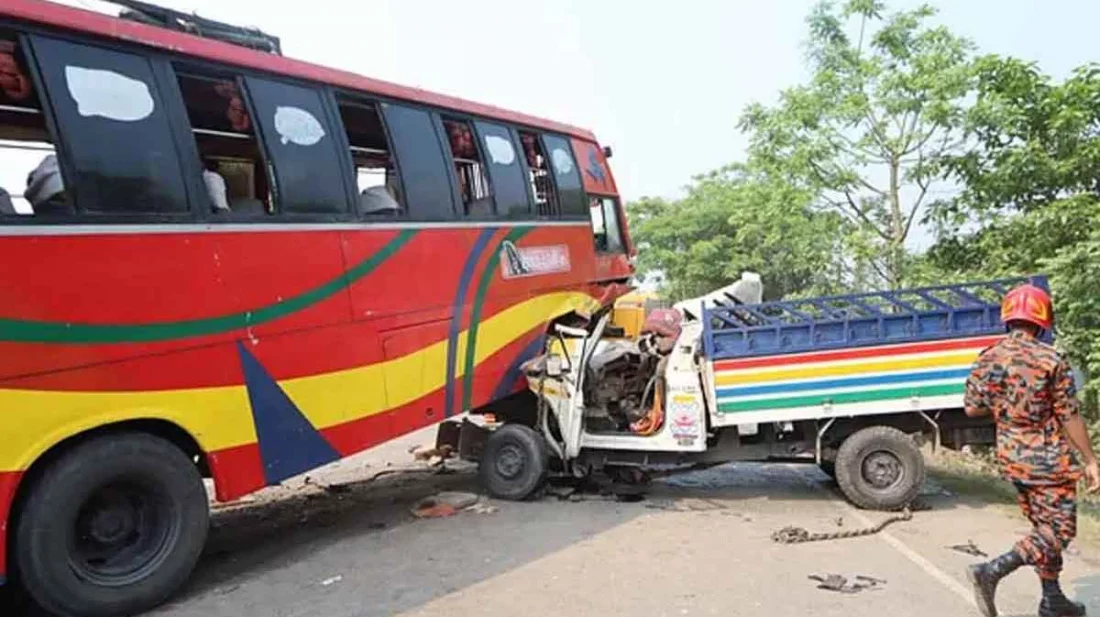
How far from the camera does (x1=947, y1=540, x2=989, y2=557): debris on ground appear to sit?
18.8 ft

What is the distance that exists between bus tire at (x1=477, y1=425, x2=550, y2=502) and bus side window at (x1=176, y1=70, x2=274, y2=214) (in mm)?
3218

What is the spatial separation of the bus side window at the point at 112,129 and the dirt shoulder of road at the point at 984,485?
6720 mm

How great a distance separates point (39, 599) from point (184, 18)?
366cm

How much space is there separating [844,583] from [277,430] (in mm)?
3702

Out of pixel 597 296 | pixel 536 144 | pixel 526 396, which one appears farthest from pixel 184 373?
pixel 597 296

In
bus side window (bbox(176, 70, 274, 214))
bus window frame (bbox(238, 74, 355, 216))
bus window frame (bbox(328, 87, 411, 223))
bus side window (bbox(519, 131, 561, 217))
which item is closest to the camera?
bus side window (bbox(176, 70, 274, 214))

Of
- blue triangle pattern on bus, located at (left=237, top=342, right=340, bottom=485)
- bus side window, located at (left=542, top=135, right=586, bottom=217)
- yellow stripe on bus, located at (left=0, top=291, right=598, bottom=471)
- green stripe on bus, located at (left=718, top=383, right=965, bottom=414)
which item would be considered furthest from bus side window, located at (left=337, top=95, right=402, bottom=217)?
green stripe on bus, located at (left=718, top=383, right=965, bottom=414)

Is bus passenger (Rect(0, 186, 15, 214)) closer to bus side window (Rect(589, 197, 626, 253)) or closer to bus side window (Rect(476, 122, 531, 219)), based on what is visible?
bus side window (Rect(476, 122, 531, 219))

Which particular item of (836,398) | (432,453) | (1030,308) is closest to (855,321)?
(836,398)

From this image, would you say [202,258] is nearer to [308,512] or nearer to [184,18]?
[184,18]

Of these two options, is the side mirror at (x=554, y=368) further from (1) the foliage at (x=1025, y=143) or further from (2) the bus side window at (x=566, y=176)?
(1) the foliage at (x=1025, y=143)

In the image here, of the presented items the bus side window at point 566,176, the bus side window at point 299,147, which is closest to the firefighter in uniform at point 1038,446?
the bus side window at point 299,147

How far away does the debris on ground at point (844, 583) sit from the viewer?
16.3ft

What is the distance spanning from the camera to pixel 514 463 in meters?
7.75
